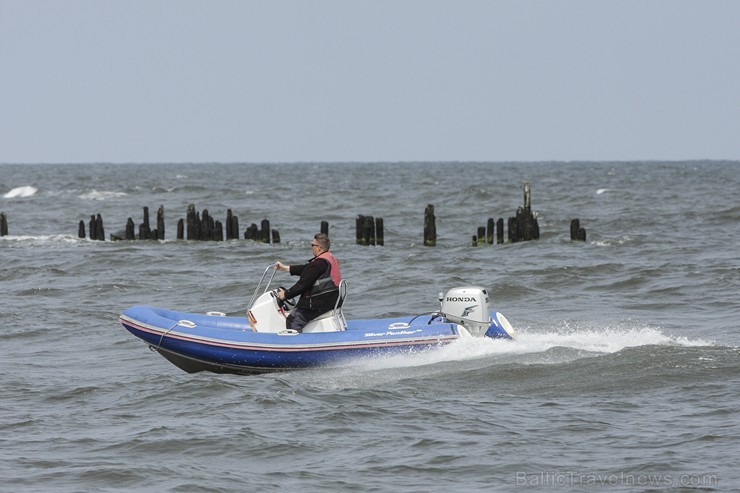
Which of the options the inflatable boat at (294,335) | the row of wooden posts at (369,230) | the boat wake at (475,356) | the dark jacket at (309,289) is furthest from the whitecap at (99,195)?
the boat wake at (475,356)

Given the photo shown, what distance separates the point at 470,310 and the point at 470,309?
11 millimetres

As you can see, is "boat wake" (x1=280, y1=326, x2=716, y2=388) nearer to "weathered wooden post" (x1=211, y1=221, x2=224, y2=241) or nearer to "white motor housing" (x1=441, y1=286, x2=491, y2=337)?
"white motor housing" (x1=441, y1=286, x2=491, y2=337)

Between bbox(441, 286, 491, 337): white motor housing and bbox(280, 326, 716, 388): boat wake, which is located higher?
bbox(441, 286, 491, 337): white motor housing

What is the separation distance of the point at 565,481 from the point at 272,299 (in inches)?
213

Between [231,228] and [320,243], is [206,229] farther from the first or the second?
[320,243]

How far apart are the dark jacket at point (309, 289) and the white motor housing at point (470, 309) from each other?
4.27ft

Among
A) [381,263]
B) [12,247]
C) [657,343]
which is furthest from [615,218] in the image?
[657,343]

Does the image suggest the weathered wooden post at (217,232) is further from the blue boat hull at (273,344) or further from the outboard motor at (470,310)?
the outboard motor at (470,310)

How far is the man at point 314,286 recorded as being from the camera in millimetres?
12719

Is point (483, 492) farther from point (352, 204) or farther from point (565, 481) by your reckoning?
point (352, 204)

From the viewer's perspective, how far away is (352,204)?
50.8 metres

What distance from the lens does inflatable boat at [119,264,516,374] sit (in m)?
12.6

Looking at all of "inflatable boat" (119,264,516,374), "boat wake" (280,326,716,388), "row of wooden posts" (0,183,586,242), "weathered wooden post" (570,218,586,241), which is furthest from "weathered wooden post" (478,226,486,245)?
"inflatable boat" (119,264,516,374)

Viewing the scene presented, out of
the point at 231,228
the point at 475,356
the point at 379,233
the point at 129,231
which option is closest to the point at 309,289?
the point at 475,356
